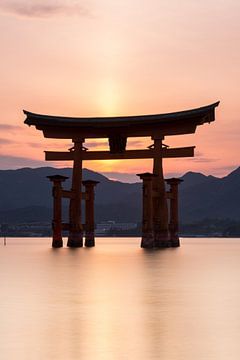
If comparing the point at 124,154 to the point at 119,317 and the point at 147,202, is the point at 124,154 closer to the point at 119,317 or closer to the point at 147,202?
the point at 147,202

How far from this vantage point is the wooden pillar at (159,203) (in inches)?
2012

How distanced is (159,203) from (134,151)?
3499 millimetres

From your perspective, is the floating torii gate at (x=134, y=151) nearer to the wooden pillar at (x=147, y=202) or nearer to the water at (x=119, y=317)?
the wooden pillar at (x=147, y=202)

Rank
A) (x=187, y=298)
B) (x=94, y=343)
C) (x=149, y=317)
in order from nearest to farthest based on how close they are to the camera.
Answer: (x=94, y=343) < (x=149, y=317) < (x=187, y=298)

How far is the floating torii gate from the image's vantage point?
4997 centimetres

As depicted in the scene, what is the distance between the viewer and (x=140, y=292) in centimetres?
2525

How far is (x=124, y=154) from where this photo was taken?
173 ft

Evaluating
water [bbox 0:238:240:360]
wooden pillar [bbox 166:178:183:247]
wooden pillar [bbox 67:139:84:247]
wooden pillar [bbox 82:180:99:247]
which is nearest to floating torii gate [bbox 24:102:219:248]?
wooden pillar [bbox 67:139:84:247]

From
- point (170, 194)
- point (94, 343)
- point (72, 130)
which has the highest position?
point (72, 130)

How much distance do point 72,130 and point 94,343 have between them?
38104 millimetres

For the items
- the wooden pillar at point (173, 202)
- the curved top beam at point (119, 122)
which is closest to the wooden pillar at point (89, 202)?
the curved top beam at point (119, 122)

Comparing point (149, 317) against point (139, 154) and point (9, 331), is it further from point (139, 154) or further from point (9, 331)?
point (139, 154)

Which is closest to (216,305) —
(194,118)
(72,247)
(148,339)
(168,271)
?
(148,339)

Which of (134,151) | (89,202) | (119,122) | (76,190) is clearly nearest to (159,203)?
(134,151)
